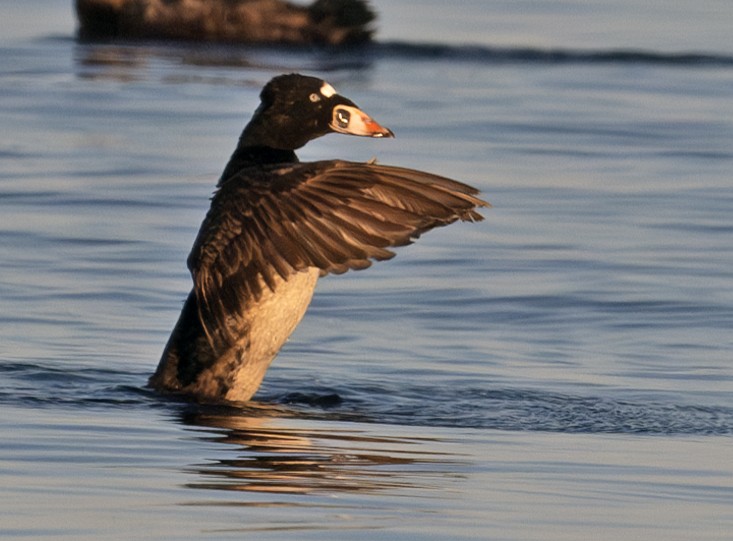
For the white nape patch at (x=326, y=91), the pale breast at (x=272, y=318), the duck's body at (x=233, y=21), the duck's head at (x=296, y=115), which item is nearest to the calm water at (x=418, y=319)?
the pale breast at (x=272, y=318)

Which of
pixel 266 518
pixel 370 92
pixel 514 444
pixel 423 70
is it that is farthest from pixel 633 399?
pixel 423 70

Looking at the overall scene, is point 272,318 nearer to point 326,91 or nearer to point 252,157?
point 252,157

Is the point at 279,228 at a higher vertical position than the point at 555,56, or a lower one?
higher

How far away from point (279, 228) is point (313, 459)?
110 centimetres

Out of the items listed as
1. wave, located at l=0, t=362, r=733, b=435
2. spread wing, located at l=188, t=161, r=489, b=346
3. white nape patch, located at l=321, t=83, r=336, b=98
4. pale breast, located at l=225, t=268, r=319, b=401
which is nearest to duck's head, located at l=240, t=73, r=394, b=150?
white nape patch, located at l=321, t=83, r=336, b=98

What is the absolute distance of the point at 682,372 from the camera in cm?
862

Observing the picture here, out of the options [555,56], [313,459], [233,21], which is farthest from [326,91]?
[233,21]

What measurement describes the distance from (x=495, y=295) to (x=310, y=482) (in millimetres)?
4114

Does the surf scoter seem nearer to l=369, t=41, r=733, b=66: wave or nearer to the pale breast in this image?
the pale breast

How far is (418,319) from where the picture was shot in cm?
979

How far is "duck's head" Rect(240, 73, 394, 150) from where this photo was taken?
8.01 meters

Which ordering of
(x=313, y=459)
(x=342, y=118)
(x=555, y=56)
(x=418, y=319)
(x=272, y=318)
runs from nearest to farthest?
(x=313, y=459) < (x=272, y=318) < (x=342, y=118) < (x=418, y=319) < (x=555, y=56)

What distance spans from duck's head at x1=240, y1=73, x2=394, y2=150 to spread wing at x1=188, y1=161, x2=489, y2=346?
1.22 ft

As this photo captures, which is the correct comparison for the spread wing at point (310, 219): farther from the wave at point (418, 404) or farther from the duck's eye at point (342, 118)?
the wave at point (418, 404)
